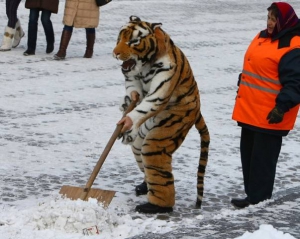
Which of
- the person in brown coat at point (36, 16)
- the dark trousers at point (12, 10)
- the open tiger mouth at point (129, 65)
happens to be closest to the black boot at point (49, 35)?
the person in brown coat at point (36, 16)

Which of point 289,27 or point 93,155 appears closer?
point 289,27

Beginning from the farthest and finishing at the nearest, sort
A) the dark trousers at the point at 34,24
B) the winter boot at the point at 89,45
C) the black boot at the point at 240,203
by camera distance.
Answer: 1. the winter boot at the point at 89,45
2. the dark trousers at the point at 34,24
3. the black boot at the point at 240,203

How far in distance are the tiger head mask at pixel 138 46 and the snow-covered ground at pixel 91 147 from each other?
3.29 ft

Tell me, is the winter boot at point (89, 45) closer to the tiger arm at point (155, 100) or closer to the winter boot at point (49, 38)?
the winter boot at point (49, 38)

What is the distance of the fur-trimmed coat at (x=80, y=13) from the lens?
1205 cm

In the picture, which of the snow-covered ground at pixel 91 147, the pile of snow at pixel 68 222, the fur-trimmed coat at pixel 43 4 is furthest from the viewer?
the fur-trimmed coat at pixel 43 4

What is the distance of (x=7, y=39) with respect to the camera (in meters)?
12.4

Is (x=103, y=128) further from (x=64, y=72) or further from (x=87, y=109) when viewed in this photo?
(x=64, y=72)

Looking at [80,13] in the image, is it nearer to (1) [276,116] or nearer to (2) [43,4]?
(2) [43,4]

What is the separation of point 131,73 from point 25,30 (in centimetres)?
842

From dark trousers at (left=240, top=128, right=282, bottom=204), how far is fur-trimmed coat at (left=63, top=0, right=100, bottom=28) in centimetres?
616

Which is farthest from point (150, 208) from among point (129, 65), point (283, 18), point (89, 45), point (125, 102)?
point (89, 45)

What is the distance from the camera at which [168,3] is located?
18344 millimetres

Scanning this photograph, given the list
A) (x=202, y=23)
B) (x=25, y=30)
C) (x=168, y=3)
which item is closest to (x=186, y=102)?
(x=25, y=30)
